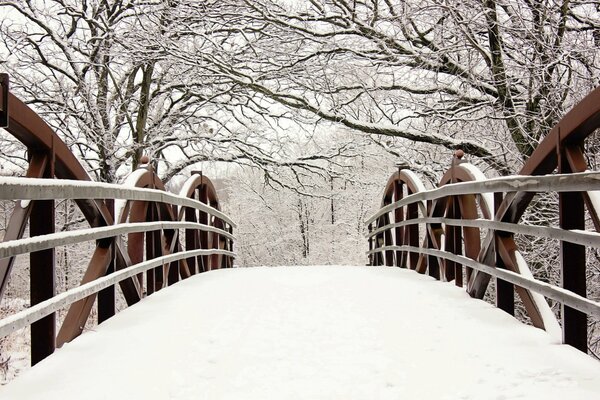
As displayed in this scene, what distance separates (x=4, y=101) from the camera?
2.97 meters

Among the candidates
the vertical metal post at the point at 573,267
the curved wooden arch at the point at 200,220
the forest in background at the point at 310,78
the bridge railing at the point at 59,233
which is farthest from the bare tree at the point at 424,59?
the bridge railing at the point at 59,233

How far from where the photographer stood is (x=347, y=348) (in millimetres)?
3451

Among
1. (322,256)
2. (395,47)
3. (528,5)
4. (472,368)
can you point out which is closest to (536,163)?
(472,368)

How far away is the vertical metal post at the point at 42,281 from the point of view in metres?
3.34

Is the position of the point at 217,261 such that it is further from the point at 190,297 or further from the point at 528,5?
the point at 528,5

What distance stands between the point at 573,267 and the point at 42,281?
3.03 meters

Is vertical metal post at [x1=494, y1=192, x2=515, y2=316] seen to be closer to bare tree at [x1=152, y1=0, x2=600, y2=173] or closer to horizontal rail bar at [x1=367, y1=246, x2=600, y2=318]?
horizontal rail bar at [x1=367, y1=246, x2=600, y2=318]

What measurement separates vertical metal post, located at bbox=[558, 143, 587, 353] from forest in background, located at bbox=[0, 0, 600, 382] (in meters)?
4.71

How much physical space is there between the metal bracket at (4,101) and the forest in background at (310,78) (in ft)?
21.7

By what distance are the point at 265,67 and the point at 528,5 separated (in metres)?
5.63

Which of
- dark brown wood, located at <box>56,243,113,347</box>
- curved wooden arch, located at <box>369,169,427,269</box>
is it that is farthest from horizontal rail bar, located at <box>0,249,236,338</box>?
curved wooden arch, located at <box>369,169,427,269</box>

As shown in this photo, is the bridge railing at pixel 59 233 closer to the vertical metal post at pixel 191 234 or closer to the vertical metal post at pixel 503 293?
the vertical metal post at pixel 191 234

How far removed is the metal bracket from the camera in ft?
9.65

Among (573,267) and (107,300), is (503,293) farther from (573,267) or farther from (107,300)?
(107,300)
